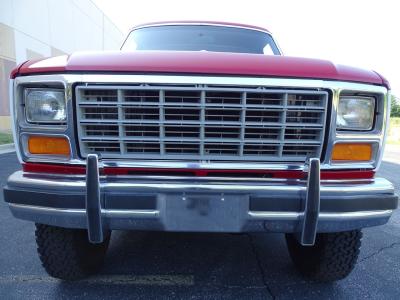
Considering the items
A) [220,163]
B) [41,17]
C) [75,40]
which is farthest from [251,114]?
[75,40]

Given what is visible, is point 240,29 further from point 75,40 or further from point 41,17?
point 75,40

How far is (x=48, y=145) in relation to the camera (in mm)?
1766

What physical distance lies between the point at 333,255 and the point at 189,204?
1.12m

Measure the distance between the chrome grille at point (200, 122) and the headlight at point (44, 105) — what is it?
154 millimetres

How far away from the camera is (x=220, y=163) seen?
5.69ft

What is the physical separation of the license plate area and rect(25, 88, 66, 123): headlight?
77 cm

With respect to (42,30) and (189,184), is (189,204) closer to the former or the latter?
(189,184)

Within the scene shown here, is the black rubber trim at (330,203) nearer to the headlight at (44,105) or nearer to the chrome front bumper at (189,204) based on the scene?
the chrome front bumper at (189,204)

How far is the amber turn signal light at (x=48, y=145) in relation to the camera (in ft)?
5.69

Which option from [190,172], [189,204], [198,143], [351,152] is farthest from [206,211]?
[351,152]

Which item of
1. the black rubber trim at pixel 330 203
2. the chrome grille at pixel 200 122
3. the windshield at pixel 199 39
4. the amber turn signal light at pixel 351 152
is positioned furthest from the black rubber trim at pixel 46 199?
the windshield at pixel 199 39

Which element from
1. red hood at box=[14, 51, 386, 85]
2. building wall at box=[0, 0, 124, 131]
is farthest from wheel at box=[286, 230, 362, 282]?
building wall at box=[0, 0, 124, 131]

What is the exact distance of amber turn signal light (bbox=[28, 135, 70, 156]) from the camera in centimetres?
173

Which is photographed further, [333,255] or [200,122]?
[333,255]
